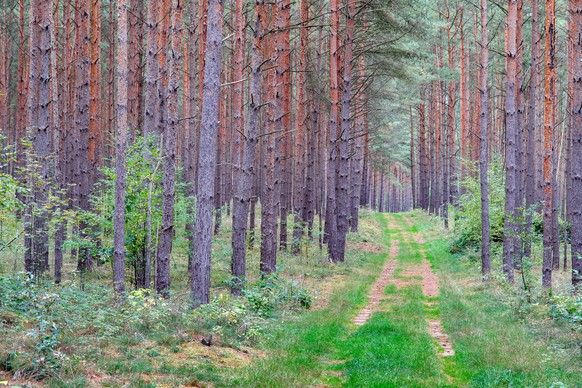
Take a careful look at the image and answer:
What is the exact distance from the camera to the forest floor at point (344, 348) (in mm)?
6855

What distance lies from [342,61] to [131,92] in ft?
29.7

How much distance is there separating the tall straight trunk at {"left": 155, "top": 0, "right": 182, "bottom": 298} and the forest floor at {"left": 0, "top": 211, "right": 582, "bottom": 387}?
1705mm

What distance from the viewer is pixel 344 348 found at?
30.5 feet

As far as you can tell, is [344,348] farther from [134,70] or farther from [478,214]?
[478,214]

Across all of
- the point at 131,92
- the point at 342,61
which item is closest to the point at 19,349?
the point at 131,92

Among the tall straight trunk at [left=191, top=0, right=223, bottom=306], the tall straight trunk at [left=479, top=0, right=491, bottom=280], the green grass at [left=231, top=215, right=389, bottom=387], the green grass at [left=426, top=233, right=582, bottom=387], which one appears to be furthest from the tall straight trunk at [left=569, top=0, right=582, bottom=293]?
the tall straight trunk at [left=191, top=0, right=223, bottom=306]

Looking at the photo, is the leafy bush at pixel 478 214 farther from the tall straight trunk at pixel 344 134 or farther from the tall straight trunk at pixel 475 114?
the tall straight trunk at pixel 475 114

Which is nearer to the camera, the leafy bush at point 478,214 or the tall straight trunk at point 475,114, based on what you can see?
the leafy bush at point 478,214

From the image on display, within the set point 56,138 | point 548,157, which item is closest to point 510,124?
point 548,157

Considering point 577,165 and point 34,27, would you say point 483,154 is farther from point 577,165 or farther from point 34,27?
point 34,27

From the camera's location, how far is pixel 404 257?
998 inches

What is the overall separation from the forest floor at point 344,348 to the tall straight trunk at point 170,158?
5.59 ft

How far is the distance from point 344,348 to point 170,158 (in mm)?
5395

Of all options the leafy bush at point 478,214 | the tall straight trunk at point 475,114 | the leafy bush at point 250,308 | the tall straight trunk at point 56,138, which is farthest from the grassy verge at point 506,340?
the tall straight trunk at point 475,114
